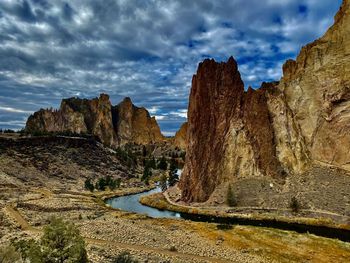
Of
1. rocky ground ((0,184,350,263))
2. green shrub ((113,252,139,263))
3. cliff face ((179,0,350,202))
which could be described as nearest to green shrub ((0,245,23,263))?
A: rocky ground ((0,184,350,263))

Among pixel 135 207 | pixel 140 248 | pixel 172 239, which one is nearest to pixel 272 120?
pixel 135 207

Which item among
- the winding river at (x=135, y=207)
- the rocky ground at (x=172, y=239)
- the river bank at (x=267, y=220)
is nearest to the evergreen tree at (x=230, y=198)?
the river bank at (x=267, y=220)

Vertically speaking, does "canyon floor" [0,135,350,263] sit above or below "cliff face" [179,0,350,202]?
below

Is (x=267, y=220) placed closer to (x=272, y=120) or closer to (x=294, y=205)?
(x=294, y=205)

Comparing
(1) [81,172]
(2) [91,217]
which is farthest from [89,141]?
(2) [91,217]

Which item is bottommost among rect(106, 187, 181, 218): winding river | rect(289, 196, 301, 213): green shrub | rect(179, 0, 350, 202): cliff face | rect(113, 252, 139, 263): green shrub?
rect(106, 187, 181, 218): winding river

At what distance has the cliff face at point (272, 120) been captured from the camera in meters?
99.1

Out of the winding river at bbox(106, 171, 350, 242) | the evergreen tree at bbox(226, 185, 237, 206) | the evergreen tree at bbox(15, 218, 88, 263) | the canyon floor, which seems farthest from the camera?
the evergreen tree at bbox(226, 185, 237, 206)

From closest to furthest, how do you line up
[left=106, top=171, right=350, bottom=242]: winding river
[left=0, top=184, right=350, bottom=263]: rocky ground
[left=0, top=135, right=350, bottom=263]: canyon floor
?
[left=0, top=184, right=350, bottom=263]: rocky ground < [left=0, top=135, right=350, bottom=263]: canyon floor < [left=106, top=171, right=350, bottom=242]: winding river

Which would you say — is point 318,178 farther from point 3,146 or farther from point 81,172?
point 3,146

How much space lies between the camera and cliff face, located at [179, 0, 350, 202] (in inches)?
3900

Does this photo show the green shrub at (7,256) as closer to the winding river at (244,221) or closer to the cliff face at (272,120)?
the winding river at (244,221)

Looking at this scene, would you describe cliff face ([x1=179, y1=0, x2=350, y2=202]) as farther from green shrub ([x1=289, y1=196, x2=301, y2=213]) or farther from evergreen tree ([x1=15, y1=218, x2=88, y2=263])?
evergreen tree ([x1=15, y1=218, x2=88, y2=263])

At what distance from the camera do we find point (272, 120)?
11244 cm
